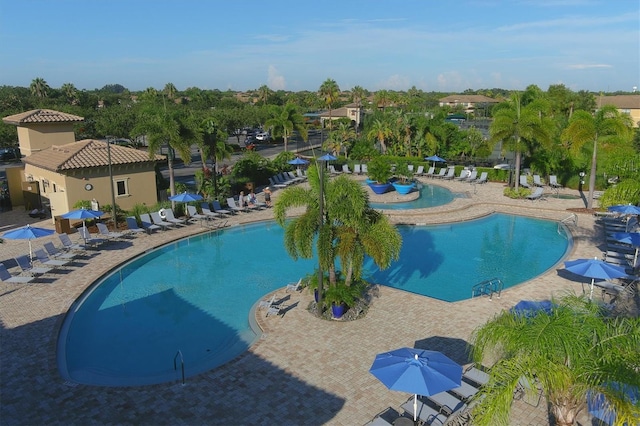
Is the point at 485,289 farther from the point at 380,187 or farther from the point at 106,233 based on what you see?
the point at 106,233

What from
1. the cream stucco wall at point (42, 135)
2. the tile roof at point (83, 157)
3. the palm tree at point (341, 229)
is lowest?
the palm tree at point (341, 229)

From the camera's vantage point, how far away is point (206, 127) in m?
29.5

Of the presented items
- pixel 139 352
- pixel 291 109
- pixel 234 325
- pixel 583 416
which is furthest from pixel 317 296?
pixel 291 109

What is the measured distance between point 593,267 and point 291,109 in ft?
109

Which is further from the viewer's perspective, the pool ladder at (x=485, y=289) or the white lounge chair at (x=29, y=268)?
the white lounge chair at (x=29, y=268)

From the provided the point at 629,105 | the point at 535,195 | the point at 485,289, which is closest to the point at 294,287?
the point at 485,289

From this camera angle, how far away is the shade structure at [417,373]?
321 inches

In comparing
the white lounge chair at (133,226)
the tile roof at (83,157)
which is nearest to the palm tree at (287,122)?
the tile roof at (83,157)

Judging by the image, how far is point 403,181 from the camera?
103 ft

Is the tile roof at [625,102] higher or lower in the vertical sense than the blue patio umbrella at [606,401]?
higher

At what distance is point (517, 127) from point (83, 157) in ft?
79.8

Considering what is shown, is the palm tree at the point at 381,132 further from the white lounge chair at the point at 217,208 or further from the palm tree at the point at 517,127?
the white lounge chair at the point at 217,208

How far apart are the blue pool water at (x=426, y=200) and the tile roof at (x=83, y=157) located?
13.2 m

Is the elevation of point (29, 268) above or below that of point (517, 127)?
below
